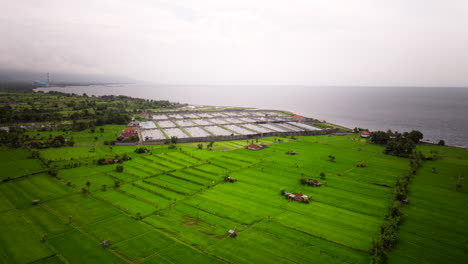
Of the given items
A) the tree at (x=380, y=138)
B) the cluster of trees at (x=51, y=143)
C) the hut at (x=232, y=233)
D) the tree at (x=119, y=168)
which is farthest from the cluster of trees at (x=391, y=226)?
the cluster of trees at (x=51, y=143)

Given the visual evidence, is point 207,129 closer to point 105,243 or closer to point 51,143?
point 51,143

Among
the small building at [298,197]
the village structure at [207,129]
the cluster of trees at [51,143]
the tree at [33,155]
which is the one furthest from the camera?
the village structure at [207,129]

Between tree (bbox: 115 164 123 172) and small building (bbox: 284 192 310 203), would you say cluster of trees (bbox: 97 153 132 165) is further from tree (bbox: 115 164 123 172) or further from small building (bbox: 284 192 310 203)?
small building (bbox: 284 192 310 203)

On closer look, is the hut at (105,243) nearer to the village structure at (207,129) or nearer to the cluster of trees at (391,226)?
the cluster of trees at (391,226)

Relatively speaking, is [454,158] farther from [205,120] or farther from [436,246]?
[205,120]

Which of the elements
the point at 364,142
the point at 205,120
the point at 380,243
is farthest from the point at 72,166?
the point at 364,142

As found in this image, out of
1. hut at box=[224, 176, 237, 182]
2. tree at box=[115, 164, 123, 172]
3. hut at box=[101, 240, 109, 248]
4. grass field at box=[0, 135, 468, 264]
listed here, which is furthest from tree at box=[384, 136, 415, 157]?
hut at box=[101, 240, 109, 248]

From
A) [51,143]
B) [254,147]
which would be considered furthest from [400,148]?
[51,143]
